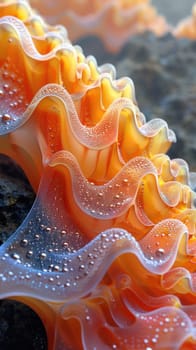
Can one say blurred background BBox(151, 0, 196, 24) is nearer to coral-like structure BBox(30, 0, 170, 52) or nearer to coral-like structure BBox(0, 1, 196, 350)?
coral-like structure BBox(30, 0, 170, 52)

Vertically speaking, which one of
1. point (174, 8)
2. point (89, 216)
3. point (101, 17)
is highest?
point (174, 8)

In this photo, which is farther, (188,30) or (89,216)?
(188,30)

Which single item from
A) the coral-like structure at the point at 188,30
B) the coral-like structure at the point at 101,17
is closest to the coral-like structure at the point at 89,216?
the coral-like structure at the point at 101,17

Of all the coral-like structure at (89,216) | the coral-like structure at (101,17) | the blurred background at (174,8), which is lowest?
the coral-like structure at (89,216)

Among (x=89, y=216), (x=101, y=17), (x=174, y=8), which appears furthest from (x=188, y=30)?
(x=174, y=8)

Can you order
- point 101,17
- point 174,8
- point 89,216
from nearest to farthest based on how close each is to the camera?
1. point 89,216
2. point 101,17
3. point 174,8

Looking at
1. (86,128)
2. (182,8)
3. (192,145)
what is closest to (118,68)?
(192,145)

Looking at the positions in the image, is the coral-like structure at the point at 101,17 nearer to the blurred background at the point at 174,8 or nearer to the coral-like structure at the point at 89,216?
the coral-like structure at the point at 89,216

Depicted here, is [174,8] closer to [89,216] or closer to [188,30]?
[188,30]
